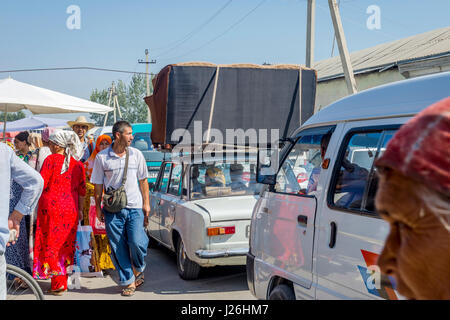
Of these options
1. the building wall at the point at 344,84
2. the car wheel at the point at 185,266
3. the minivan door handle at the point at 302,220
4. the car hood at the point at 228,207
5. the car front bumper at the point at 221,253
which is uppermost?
the building wall at the point at 344,84

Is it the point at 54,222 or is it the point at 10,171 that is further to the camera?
the point at 54,222

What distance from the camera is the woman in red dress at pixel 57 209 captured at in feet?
19.4

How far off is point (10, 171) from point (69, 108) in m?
5.89

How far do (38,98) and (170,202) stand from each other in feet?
11.1

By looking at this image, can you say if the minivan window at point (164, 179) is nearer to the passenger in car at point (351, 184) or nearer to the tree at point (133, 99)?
the passenger in car at point (351, 184)

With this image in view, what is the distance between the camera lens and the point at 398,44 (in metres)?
21.9

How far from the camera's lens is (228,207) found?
6125 millimetres

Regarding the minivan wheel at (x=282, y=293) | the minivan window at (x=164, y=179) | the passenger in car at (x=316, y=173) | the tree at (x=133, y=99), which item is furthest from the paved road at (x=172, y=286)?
the tree at (x=133, y=99)

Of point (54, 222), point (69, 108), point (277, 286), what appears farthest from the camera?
point (69, 108)

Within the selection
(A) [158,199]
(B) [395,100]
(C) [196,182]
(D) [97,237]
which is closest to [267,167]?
(B) [395,100]

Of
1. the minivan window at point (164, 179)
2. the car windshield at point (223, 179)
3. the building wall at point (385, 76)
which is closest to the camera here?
the car windshield at point (223, 179)

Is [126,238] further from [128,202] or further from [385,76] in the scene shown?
[385,76]
